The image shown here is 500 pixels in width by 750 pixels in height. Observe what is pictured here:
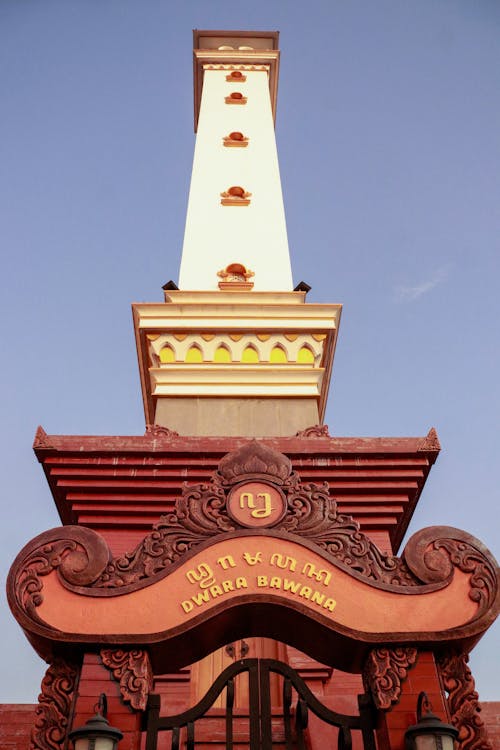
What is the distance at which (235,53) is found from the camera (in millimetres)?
18875

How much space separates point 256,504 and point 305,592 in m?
0.74

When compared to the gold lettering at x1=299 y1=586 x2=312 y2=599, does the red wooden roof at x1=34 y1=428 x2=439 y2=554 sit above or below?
above

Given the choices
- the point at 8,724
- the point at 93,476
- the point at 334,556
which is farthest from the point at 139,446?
the point at 334,556

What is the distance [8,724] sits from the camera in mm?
7762

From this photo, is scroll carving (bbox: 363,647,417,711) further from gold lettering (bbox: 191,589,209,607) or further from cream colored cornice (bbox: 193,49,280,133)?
cream colored cornice (bbox: 193,49,280,133)

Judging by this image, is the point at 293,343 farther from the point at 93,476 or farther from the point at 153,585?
the point at 153,585

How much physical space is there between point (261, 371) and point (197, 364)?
2.79ft

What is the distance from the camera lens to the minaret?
424 inches

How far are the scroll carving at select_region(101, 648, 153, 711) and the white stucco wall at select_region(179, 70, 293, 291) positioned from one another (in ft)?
26.1

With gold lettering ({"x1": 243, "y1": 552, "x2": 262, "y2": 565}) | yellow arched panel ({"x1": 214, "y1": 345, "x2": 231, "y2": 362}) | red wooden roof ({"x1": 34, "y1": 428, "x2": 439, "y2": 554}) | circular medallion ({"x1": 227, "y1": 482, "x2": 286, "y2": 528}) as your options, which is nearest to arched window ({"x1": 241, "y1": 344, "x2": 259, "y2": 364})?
yellow arched panel ({"x1": 214, "y1": 345, "x2": 231, "y2": 362})

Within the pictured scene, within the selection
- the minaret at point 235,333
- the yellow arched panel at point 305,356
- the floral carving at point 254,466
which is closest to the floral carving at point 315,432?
the minaret at point 235,333

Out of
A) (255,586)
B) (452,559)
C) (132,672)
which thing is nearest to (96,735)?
(132,672)

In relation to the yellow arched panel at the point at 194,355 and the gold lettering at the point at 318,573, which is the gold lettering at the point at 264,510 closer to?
the gold lettering at the point at 318,573

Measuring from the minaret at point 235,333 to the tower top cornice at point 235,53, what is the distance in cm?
520
